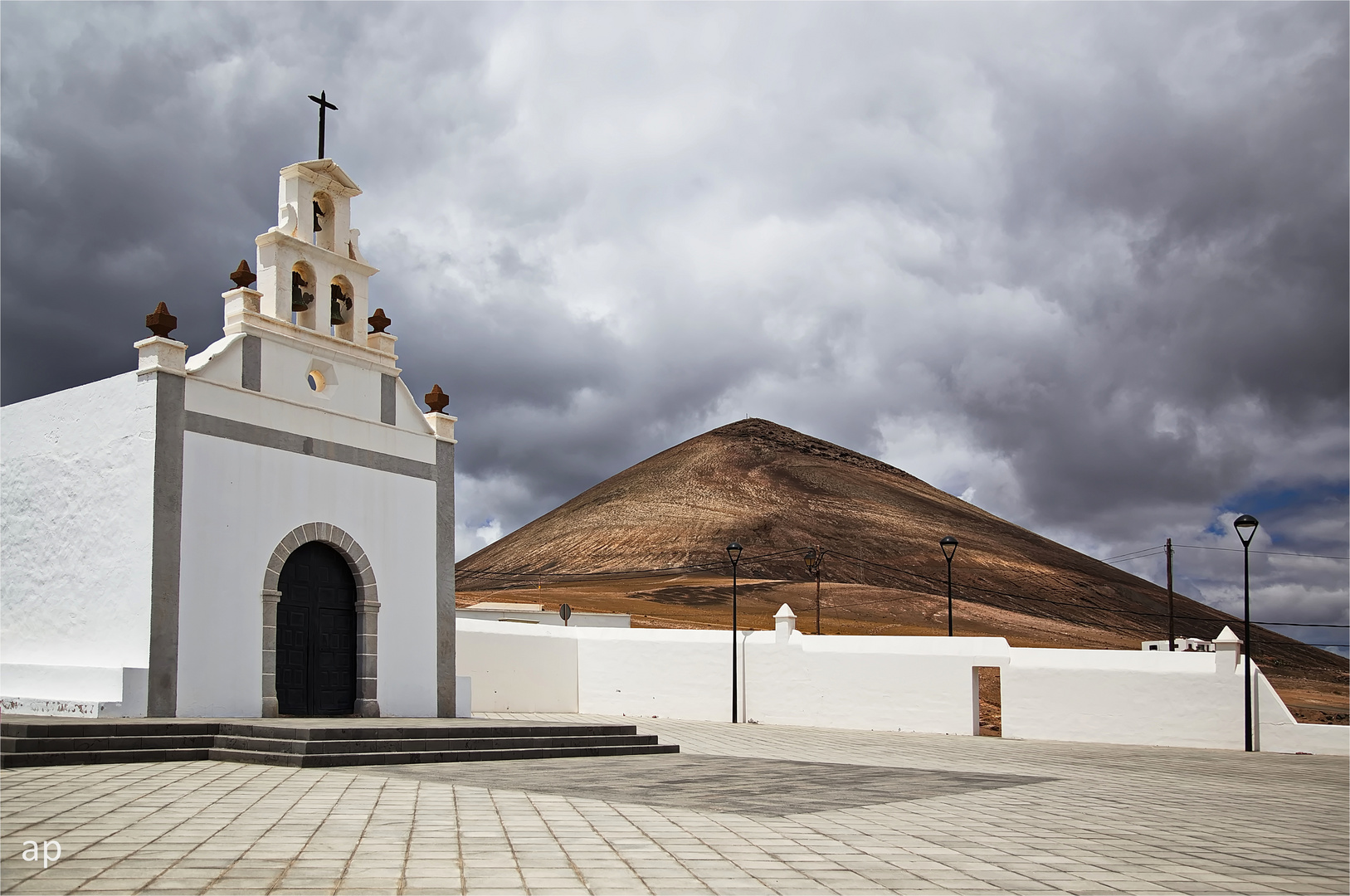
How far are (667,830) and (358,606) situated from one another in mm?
11056

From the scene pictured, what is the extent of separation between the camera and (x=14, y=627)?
1470 centimetres

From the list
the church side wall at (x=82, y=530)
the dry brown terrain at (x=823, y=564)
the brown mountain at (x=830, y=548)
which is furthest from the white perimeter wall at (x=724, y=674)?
the brown mountain at (x=830, y=548)

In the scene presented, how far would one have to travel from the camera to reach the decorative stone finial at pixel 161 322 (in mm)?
14297

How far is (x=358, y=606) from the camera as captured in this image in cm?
1673

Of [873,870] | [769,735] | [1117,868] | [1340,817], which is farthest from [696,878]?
[769,735]

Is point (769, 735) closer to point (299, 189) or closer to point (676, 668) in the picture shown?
point (676, 668)

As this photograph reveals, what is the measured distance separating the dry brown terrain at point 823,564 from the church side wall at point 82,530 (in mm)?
38448

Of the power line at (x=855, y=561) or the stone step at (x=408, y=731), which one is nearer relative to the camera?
the stone step at (x=408, y=731)

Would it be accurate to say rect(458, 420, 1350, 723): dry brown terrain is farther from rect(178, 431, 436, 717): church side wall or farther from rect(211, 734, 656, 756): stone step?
rect(211, 734, 656, 756): stone step

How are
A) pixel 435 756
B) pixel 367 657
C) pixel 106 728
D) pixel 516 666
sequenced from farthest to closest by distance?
pixel 516 666 → pixel 367 657 → pixel 435 756 → pixel 106 728

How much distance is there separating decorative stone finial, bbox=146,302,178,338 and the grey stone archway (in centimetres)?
328

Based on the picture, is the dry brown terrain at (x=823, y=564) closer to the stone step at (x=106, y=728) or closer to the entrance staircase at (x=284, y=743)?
the entrance staircase at (x=284, y=743)

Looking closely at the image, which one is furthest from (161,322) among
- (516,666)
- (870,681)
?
(870,681)

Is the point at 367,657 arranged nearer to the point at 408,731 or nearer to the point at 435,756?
the point at 408,731
